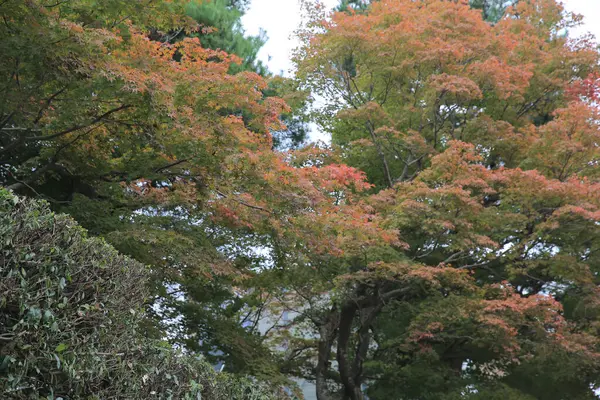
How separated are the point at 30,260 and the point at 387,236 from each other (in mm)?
5769

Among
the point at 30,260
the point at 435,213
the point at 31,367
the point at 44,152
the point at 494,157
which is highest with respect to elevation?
the point at 494,157

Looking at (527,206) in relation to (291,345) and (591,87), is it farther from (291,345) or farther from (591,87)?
(291,345)

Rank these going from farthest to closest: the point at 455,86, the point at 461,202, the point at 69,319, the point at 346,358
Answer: the point at 346,358
the point at 455,86
the point at 461,202
the point at 69,319

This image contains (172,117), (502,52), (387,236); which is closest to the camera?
(172,117)

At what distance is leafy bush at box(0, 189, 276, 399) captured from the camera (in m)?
2.48

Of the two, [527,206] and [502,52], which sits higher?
[502,52]

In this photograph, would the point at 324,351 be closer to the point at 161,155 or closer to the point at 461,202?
the point at 461,202

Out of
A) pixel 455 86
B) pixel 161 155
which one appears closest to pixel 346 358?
pixel 455 86

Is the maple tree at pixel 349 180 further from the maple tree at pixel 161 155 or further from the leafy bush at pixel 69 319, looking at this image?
the leafy bush at pixel 69 319

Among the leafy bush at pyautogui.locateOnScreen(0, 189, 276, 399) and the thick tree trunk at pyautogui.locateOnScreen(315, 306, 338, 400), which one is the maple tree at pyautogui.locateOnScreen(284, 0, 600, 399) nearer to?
the thick tree trunk at pyautogui.locateOnScreen(315, 306, 338, 400)

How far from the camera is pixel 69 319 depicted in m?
2.77

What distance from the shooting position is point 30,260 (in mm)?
2566

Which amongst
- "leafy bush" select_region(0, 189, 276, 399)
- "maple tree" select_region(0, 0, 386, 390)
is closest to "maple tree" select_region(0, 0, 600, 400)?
"maple tree" select_region(0, 0, 386, 390)

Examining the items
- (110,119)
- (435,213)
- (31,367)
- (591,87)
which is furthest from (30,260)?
(591,87)
